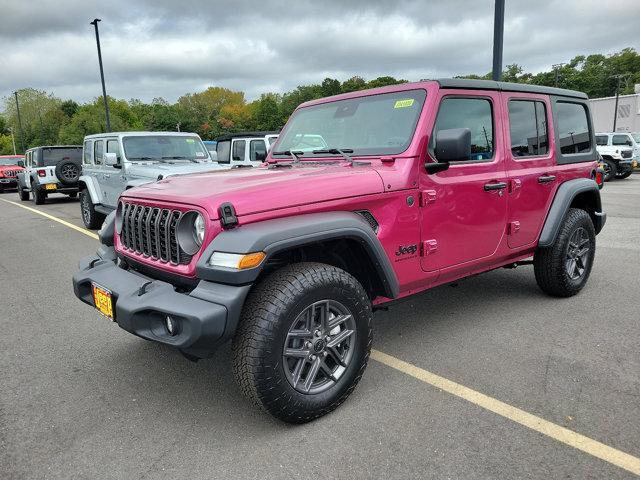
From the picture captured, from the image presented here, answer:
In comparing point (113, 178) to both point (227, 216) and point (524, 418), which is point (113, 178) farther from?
point (524, 418)

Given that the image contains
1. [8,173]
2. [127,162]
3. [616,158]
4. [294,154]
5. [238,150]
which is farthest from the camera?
[8,173]

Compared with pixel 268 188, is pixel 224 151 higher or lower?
higher

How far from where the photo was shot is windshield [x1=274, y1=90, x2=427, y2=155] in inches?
128

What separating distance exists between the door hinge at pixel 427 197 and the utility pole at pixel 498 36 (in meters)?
5.05

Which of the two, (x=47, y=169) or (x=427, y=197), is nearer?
(x=427, y=197)

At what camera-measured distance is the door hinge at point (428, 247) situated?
10.4 ft

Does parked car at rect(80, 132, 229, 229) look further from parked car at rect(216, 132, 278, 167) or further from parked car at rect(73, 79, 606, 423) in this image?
parked car at rect(73, 79, 606, 423)

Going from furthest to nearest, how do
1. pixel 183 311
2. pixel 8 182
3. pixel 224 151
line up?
pixel 8 182 < pixel 224 151 < pixel 183 311

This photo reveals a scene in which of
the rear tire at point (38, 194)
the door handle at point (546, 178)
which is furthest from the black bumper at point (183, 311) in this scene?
the rear tire at point (38, 194)

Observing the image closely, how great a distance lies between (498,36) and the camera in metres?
7.33

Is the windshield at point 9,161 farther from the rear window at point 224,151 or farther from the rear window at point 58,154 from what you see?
the rear window at point 224,151

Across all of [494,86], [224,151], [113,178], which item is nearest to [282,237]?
[494,86]

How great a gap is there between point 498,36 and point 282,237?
6433 millimetres

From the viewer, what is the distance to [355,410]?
2777mm
